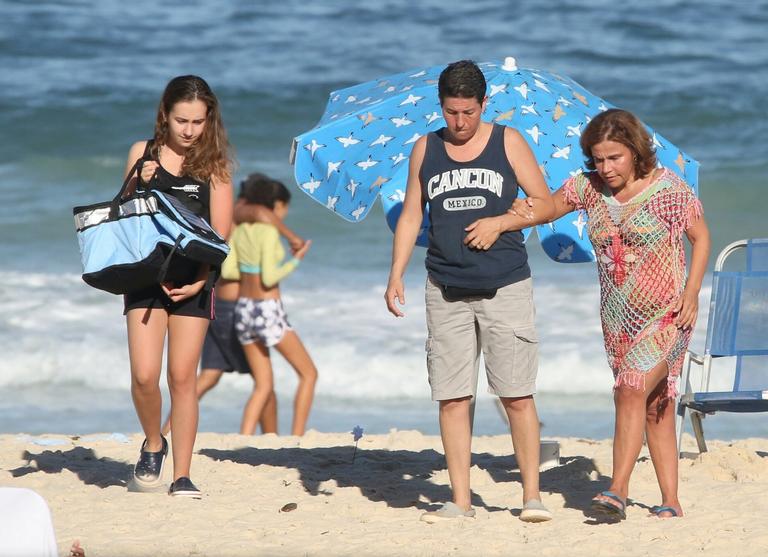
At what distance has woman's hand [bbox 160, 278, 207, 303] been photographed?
Answer: 4.51 meters

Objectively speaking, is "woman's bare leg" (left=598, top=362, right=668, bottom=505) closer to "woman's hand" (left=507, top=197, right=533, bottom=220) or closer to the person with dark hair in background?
"woman's hand" (left=507, top=197, right=533, bottom=220)

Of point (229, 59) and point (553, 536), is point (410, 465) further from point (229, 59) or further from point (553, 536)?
point (229, 59)

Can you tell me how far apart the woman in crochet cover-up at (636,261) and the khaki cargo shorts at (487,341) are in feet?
1.00

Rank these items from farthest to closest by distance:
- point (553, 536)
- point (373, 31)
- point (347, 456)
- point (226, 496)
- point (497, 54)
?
point (373, 31) → point (497, 54) → point (347, 456) → point (226, 496) → point (553, 536)

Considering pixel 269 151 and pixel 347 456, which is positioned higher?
pixel 269 151

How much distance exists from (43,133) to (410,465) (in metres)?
12.0

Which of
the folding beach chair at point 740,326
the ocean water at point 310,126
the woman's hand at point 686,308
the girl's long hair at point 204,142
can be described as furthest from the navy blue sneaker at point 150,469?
the ocean water at point 310,126

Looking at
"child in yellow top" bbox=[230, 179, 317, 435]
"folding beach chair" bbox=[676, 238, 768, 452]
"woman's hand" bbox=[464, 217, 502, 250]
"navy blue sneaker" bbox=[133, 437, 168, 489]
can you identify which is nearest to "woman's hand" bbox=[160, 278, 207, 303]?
"navy blue sneaker" bbox=[133, 437, 168, 489]

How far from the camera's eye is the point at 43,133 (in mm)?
16266

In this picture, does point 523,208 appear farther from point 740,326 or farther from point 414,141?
point 740,326

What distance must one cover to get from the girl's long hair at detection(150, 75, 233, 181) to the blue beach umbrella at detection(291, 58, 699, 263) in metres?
0.44

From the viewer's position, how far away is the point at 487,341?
434cm

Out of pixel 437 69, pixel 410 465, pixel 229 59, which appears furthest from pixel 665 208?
pixel 229 59

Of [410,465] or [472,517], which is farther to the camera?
[410,465]
